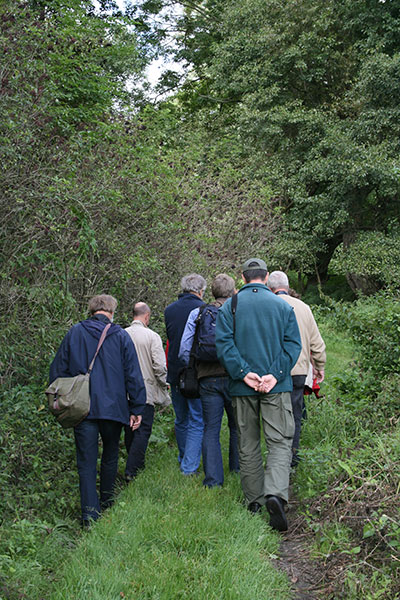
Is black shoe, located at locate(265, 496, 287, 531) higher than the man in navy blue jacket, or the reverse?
the man in navy blue jacket

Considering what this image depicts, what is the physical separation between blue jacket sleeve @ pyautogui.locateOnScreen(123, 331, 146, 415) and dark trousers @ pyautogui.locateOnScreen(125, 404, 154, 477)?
860 mm

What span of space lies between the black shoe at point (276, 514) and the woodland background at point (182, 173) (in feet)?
3.19

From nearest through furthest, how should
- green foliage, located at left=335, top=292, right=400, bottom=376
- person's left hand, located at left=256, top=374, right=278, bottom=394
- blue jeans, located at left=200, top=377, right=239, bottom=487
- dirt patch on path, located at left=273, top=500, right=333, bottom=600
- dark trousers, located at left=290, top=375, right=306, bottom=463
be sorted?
dirt patch on path, located at left=273, top=500, right=333, bottom=600 < person's left hand, located at left=256, top=374, right=278, bottom=394 < blue jeans, located at left=200, top=377, right=239, bottom=487 < dark trousers, located at left=290, top=375, right=306, bottom=463 < green foliage, located at left=335, top=292, right=400, bottom=376

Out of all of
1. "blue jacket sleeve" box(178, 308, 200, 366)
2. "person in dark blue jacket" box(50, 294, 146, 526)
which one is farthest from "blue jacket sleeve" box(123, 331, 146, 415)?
"blue jacket sleeve" box(178, 308, 200, 366)

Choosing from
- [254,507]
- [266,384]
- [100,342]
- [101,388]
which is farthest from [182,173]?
[254,507]

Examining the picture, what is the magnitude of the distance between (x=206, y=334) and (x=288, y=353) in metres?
0.92

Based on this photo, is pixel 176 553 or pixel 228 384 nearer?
pixel 176 553

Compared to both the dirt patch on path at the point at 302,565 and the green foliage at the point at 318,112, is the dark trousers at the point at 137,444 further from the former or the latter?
the green foliage at the point at 318,112

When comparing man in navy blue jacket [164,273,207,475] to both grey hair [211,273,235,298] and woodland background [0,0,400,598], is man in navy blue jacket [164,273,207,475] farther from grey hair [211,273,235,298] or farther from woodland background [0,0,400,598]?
woodland background [0,0,400,598]

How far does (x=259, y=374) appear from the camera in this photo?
16.2 feet

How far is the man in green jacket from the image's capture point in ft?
16.2

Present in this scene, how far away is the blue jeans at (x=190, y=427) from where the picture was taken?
239 inches

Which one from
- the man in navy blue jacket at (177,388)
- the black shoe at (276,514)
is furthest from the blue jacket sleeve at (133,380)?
the black shoe at (276,514)

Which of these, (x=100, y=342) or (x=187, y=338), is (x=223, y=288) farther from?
(x=100, y=342)
